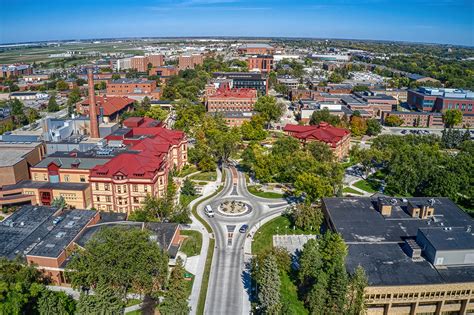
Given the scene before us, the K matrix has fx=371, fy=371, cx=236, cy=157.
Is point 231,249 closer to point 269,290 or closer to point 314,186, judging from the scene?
point 269,290

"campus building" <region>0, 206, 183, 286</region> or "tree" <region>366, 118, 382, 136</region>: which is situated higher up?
"tree" <region>366, 118, 382, 136</region>

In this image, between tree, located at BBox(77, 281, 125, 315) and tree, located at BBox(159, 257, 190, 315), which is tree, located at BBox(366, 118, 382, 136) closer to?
tree, located at BBox(159, 257, 190, 315)

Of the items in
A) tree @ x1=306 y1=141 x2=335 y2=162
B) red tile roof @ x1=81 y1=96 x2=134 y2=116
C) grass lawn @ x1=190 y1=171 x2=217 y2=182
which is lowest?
grass lawn @ x1=190 y1=171 x2=217 y2=182

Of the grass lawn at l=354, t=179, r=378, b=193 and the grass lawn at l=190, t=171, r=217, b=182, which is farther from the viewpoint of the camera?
the grass lawn at l=190, t=171, r=217, b=182

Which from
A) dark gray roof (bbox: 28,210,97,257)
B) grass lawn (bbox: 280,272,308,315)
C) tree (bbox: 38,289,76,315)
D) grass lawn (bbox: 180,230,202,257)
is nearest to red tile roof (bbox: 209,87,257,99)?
grass lawn (bbox: 180,230,202,257)

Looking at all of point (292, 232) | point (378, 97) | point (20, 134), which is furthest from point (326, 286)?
point (378, 97)

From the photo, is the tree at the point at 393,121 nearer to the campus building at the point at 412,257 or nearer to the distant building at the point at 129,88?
the campus building at the point at 412,257
